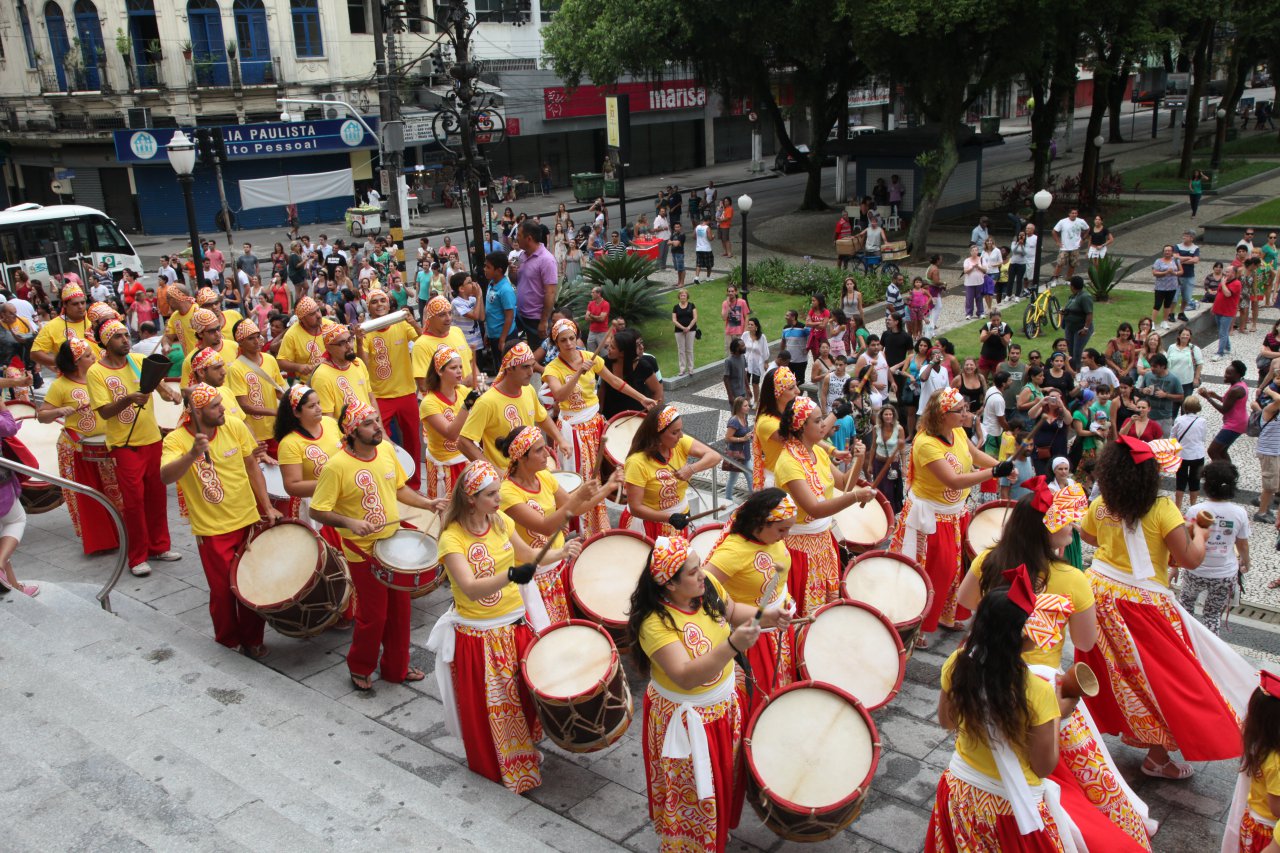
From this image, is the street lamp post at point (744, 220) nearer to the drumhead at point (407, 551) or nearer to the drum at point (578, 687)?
the drumhead at point (407, 551)

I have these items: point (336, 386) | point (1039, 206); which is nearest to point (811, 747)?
point (336, 386)

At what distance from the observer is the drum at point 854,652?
5.80 m

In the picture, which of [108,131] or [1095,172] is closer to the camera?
[1095,172]

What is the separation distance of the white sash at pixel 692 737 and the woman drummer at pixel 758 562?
0.57 metres

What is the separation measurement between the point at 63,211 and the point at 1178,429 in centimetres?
2390

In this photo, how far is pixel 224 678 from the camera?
21.4ft

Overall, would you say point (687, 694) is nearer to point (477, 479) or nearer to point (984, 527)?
point (477, 479)

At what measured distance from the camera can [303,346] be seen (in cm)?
1006

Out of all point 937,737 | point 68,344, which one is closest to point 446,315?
point 68,344

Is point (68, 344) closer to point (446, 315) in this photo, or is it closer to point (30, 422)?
point (30, 422)

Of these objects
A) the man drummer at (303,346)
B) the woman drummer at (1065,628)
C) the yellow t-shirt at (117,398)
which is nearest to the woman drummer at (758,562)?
the woman drummer at (1065,628)

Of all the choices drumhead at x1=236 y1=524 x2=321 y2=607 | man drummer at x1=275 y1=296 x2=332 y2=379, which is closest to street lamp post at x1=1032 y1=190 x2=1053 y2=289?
man drummer at x1=275 y1=296 x2=332 y2=379

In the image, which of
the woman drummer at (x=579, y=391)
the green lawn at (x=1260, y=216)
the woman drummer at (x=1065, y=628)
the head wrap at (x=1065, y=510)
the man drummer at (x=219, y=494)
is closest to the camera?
the woman drummer at (x=1065, y=628)

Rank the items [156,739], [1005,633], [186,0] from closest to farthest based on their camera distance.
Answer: [1005,633] → [156,739] → [186,0]
